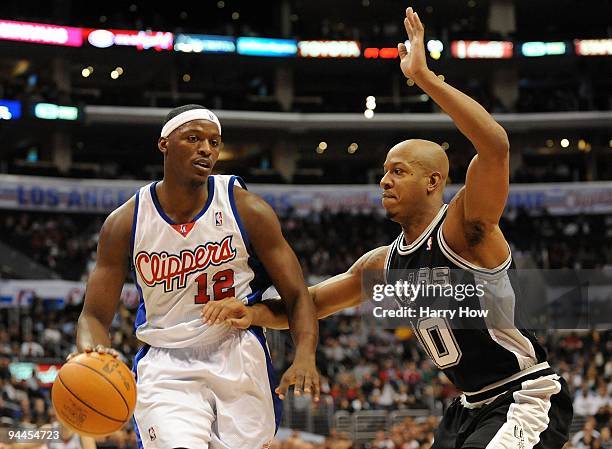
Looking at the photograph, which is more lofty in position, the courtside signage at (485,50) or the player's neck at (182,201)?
the courtside signage at (485,50)

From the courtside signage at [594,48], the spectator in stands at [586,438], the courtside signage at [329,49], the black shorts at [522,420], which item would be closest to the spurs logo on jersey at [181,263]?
the black shorts at [522,420]

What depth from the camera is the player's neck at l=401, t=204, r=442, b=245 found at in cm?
506

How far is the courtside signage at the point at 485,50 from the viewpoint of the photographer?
34562 millimetres

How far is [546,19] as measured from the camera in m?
38.3

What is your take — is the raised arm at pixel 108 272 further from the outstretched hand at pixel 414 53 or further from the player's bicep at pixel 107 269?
the outstretched hand at pixel 414 53

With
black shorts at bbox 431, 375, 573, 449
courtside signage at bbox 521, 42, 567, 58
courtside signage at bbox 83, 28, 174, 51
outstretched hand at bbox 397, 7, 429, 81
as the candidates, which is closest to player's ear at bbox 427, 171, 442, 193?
outstretched hand at bbox 397, 7, 429, 81

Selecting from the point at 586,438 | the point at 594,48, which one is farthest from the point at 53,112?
the point at 586,438

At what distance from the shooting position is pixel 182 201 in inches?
202

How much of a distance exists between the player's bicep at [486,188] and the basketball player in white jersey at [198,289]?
1123 mm

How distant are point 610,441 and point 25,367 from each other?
35.4 ft

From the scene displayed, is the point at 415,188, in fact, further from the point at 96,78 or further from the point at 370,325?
the point at 96,78

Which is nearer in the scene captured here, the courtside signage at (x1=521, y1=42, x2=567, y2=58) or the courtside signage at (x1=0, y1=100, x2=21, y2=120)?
the courtside signage at (x1=0, y1=100, x2=21, y2=120)

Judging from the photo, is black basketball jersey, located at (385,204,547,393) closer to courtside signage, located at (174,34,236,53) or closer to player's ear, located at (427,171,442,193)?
player's ear, located at (427,171,442,193)

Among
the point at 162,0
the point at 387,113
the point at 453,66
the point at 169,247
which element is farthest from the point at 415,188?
the point at 162,0
